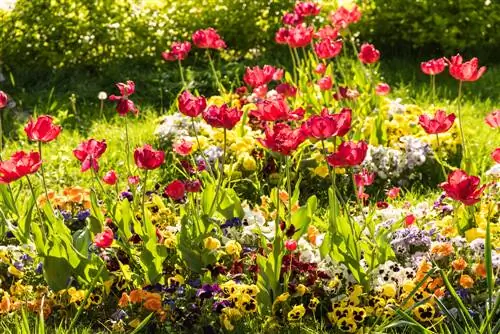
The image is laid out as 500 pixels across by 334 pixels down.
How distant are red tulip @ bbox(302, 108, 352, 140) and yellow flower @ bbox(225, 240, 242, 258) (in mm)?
703

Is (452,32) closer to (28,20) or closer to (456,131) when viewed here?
(456,131)

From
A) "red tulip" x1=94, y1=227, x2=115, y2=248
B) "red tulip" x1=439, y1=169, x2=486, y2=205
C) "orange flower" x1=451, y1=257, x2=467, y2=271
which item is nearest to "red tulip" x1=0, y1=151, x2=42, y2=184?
"red tulip" x1=94, y1=227, x2=115, y2=248

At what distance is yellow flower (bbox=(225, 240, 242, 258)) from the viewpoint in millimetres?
3361

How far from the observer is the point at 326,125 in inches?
109

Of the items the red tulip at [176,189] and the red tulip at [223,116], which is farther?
the red tulip at [176,189]

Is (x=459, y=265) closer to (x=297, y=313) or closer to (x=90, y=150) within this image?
(x=297, y=313)

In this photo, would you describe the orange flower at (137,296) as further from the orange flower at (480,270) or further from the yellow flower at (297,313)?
the orange flower at (480,270)

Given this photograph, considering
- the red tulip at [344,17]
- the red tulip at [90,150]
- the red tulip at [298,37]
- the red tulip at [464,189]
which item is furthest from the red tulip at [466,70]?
the red tulip at [344,17]

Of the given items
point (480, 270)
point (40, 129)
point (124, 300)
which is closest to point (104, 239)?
point (124, 300)

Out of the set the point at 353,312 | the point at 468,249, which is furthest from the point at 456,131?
the point at 353,312

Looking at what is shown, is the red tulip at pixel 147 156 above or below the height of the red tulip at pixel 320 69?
above

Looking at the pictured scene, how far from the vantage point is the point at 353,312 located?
3096 mm

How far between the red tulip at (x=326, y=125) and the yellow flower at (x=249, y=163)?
1608 millimetres

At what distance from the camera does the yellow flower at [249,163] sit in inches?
175
